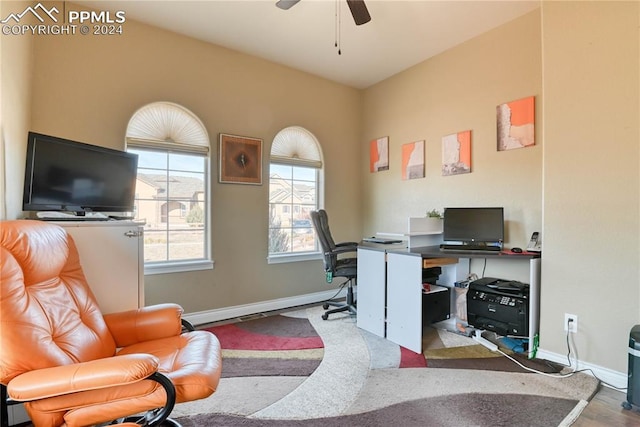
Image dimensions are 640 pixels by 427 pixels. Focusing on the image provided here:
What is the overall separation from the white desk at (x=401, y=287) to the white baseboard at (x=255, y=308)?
1.04m

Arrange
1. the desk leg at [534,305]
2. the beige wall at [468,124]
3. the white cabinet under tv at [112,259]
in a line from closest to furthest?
the white cabinet under tv at [112,259], the desk leg at [534,305], the beige wall at [468,124]

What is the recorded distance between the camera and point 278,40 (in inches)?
128

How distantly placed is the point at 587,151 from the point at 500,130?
89 centimetres

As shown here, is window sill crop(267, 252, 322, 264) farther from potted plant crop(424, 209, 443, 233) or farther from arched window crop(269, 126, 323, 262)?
potted plant crop(424, 209, 443, 233)

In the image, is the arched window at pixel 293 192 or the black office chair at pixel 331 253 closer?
the black office chair at pixel 331 253

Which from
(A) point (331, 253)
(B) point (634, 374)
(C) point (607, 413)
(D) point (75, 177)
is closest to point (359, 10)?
(A) point (331, 253)

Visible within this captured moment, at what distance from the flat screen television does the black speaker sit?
3.38 metres

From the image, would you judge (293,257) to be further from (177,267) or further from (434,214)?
(434,214)

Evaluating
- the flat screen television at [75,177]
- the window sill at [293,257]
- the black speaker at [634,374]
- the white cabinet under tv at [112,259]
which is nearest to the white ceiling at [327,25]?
the flat screen television at [75,177]

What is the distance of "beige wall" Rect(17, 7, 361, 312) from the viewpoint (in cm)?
265

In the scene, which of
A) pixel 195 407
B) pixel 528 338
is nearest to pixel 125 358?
pixel 195 407

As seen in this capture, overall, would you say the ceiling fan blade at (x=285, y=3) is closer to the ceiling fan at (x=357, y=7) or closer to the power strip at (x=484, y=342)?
the ceiling fan at (x=357, y=7)

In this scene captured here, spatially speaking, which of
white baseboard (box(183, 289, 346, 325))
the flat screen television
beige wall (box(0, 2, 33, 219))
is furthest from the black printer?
beige wall (box(0, 2, 33, 219))

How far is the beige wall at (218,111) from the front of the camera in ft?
8.68
